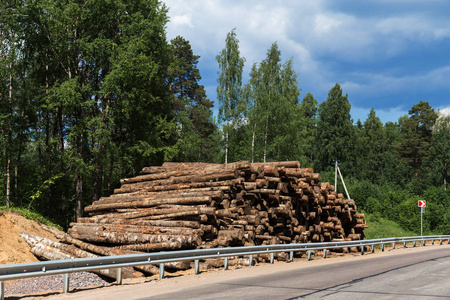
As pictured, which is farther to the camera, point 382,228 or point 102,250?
point 382,228

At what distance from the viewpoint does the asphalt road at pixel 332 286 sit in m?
8.15

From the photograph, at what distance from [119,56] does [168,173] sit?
39.2 feet

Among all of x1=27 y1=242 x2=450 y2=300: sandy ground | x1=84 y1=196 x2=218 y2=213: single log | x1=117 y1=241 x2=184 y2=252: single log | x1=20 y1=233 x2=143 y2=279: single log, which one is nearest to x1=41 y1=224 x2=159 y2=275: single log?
x1=117 y1=241 x2=184 y2=252: single log

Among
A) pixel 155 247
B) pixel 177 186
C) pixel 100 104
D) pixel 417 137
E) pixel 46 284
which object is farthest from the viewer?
pixel 417 137

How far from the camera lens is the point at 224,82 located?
41656 mm

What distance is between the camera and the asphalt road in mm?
8148

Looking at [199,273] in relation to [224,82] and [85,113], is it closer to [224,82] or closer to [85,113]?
[85,113]

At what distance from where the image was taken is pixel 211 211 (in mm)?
13977

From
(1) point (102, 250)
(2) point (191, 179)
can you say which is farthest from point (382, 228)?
(1) point (102, 250)

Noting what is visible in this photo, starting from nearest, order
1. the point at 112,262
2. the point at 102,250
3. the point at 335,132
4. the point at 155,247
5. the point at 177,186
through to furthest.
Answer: the point at 112,262, the point at 155,247, the point at 102,250, the point at 177,186, the point at 335,132

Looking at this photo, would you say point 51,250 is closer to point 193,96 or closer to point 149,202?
point 149,202

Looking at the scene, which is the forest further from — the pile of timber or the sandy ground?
the sandy ground

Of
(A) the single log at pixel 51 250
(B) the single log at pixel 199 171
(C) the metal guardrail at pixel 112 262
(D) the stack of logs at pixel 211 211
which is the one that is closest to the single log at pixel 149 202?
(D) the stack of logs at pixel 211 211

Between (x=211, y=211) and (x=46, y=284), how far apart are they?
5462 millimetres
